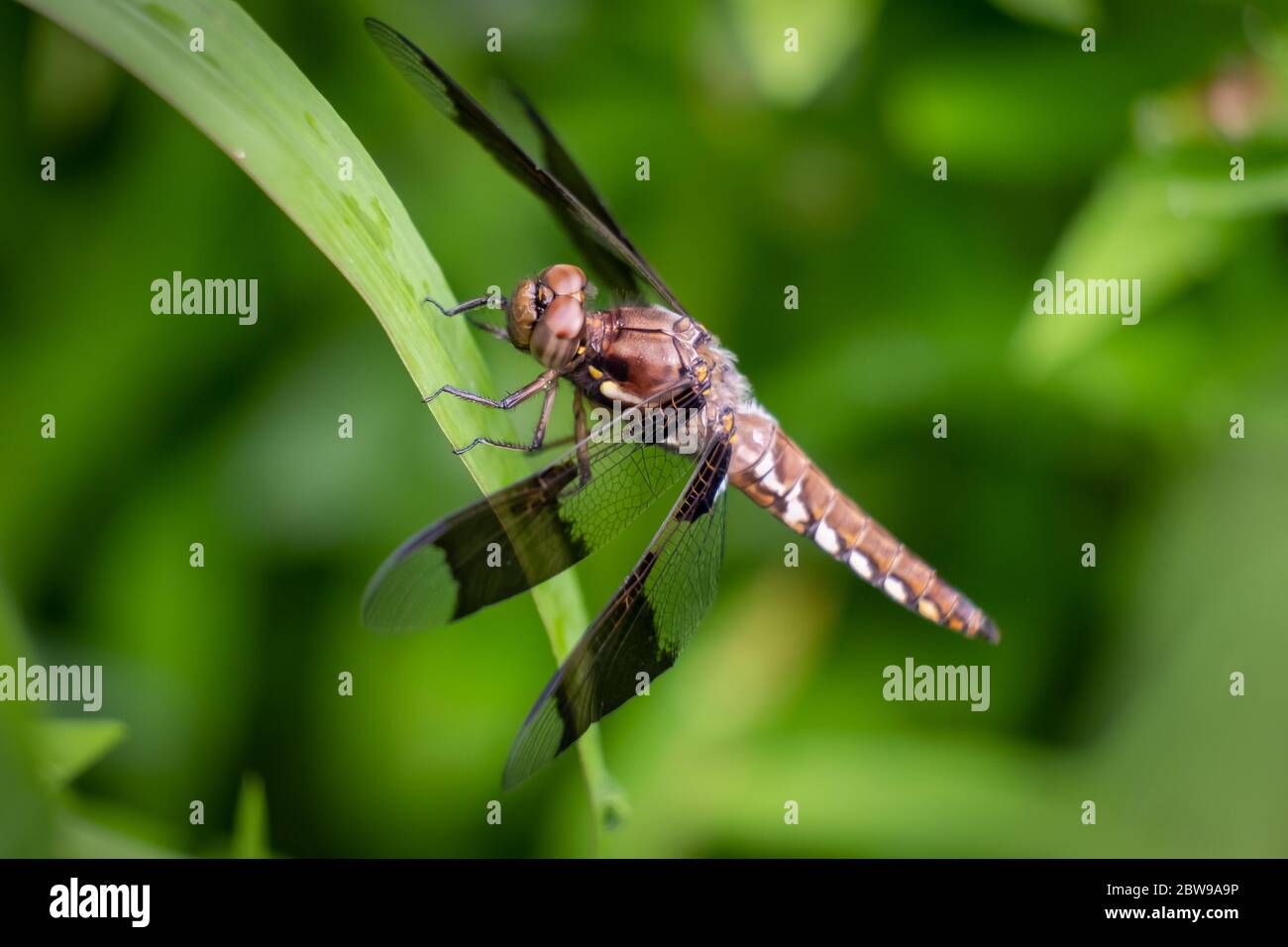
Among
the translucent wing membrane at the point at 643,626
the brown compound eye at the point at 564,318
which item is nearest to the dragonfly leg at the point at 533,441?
the brown compound eye at the point at 564,318

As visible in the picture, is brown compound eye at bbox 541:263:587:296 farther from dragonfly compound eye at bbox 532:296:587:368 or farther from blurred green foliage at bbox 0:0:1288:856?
blurred green foliage at bbox 0:0:1288:856

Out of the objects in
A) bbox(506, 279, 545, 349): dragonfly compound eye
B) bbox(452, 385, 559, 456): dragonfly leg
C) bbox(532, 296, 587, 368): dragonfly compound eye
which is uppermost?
bbox(506, 279, 545, 349): dragonfly compound eye

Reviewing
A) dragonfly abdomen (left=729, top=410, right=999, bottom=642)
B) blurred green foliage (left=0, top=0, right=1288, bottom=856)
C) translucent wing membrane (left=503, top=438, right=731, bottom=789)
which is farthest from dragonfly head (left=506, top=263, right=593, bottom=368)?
blurred green foliage (left=0, top=0, right=1288, bottom=856)

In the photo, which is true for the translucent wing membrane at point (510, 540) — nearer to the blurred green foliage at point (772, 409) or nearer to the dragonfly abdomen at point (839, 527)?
the dragonfly abdomen at point (839, 527)

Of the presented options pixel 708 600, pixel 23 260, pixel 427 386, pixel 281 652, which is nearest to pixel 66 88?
pixel 23 260

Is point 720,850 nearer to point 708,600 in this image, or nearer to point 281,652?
point 708,600

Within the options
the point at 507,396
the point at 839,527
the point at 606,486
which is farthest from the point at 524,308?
the point at 839,527

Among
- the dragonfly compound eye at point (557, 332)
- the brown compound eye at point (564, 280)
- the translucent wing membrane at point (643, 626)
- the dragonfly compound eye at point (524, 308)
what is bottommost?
the translucent wing membrane at point (643, 626)
